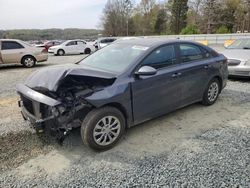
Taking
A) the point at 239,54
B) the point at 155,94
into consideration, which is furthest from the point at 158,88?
the point at 239,54

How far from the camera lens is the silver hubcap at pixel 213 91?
503 cm

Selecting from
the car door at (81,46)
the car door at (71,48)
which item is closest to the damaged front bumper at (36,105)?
the car door at (71,48)

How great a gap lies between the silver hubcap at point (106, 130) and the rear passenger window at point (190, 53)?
185cm

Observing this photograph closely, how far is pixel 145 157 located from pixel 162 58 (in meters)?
1.73

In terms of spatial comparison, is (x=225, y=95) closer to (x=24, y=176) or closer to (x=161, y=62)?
(x=161, y=62)

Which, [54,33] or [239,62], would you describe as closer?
[239,62]

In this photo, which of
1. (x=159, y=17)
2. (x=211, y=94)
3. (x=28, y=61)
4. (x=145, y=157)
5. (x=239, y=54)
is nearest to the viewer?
(x=145, y=157)

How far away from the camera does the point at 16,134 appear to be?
12.7 feet

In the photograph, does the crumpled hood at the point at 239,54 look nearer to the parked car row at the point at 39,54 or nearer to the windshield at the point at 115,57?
the parked car row at the point at 39,54

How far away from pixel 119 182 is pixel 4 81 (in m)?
7.03

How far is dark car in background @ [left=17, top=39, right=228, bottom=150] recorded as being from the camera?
317cm

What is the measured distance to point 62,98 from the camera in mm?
3191

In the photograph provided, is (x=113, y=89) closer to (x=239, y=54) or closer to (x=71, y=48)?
(x=239, y=54)

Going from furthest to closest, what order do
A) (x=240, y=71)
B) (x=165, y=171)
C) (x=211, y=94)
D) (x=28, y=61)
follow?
(x=28, y=61) → (x=240, y=71) → (x=211, y=94) → (x=165, y=171)
